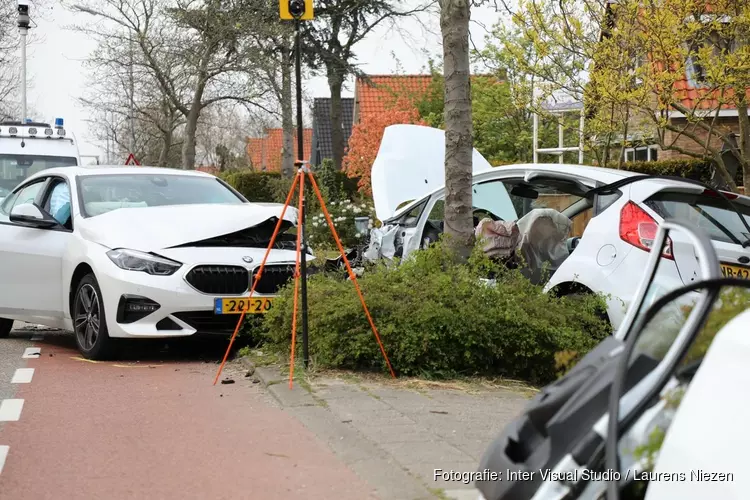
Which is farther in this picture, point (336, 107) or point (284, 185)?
point (336, 107)

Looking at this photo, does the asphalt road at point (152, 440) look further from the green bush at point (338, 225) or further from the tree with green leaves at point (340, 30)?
the tree with green leaves at point (340, 30)

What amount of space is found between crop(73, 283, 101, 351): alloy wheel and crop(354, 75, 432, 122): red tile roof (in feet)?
110

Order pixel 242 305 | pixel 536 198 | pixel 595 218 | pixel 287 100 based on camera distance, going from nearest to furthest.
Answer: pixel 595 218, pixel 242 305, pixel 536 198, pixel 287 100

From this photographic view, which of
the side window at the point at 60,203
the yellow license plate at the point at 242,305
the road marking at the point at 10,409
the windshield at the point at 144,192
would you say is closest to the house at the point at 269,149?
the windshield at the point at 144,192

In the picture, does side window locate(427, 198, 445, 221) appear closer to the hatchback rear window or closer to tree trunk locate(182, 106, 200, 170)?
the hatchback rear window

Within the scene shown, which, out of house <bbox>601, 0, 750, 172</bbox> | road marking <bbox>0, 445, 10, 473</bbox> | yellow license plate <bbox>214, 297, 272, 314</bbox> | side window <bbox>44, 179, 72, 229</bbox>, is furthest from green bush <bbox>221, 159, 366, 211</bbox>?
road marking <bbox>0, 445, 10, 473</bbox>

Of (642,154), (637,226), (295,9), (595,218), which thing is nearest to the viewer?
(295,9)

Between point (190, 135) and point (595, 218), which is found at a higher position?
point (190, 135)

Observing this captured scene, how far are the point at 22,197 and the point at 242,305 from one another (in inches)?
132

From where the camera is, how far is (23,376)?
304 inches

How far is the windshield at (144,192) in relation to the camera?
9.24m

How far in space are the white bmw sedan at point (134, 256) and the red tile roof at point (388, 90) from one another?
3236 centimetres

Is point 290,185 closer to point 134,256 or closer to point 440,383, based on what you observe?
point 134,256

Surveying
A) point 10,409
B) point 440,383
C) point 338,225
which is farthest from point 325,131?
point 10,409
